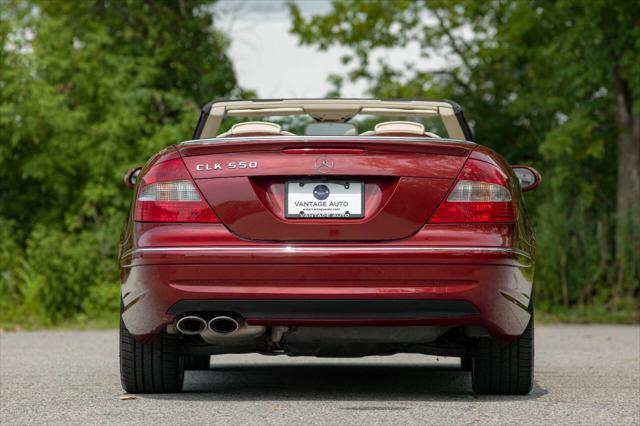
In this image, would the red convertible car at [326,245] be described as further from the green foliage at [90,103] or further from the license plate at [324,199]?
the green foliage at [90,103]

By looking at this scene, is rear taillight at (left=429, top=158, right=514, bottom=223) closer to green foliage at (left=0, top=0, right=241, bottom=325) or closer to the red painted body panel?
the red painted body panel

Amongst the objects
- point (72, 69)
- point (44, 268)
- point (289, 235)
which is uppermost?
point (72, 69)

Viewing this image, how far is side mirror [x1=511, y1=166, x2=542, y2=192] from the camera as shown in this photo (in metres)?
6.73

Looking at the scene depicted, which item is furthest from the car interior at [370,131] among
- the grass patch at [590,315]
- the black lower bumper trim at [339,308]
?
the grass patch at [590,315]

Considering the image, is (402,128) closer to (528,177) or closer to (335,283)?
(528,177)

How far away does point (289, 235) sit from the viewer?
564 centimetres

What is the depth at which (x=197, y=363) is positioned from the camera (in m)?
8.10

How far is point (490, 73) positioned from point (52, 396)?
2246cm

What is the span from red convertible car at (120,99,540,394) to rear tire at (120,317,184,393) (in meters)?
0.22

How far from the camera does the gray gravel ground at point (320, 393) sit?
5.48 metres

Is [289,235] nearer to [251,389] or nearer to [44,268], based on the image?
[251,389]

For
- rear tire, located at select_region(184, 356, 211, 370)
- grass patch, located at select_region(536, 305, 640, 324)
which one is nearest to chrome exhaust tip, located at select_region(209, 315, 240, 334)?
rear tire, located at select_region(184, 356, 211, 370)

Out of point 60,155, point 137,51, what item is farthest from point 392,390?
point 137,51

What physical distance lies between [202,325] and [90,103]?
633 inches
